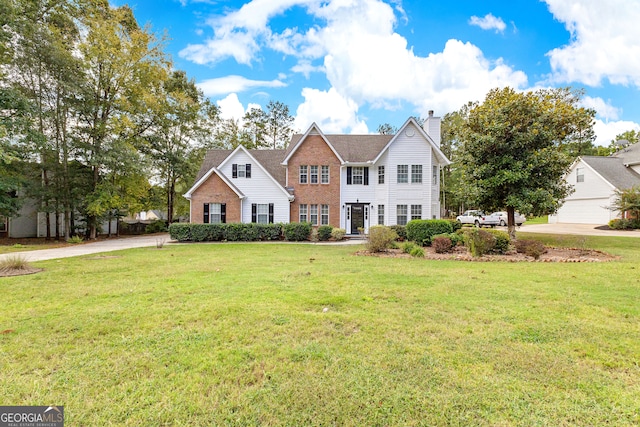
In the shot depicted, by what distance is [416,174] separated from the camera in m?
21.5

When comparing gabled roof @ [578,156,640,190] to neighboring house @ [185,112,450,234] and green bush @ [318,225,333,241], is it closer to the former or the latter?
neighboring house @ [185,112,450,234]

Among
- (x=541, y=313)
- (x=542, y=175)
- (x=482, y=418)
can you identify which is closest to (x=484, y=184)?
(x=542, y=175)

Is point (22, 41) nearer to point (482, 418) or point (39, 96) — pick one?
point (39, 96)

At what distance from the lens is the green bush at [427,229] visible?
1563cm

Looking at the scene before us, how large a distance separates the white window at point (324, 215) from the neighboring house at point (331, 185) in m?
0.07

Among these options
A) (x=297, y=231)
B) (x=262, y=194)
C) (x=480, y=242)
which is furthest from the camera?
(x=262, y=194)

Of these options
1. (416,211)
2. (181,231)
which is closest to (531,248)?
(416,211)

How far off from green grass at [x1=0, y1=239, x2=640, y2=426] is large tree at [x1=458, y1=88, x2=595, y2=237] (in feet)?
26.2

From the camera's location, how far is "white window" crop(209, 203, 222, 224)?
21.7m

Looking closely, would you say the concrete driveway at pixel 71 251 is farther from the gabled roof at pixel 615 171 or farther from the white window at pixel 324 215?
the gabled roof at pixel 615 171

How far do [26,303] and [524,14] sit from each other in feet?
70.7

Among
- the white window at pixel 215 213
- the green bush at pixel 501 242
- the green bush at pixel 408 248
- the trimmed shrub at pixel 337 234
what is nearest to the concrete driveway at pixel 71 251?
the white window at pixel 215 213

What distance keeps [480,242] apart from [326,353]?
10146mm

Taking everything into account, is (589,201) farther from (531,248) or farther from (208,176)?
(208,176)
